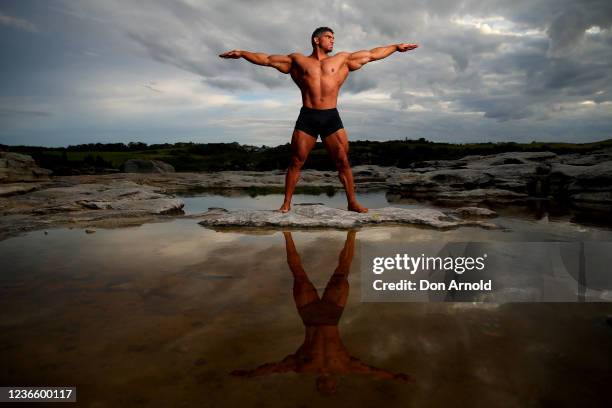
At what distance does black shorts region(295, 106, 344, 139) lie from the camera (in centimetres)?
544

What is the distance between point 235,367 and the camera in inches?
62.3

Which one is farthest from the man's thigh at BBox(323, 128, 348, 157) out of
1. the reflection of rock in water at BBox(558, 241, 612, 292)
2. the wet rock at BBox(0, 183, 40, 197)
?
the wet rock at BBox(0, 183, 40, 197)

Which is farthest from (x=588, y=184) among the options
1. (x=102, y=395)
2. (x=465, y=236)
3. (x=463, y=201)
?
(x=102, y=395)

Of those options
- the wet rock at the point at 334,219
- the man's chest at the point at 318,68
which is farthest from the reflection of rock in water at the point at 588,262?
the man's chest at the point at 318,68

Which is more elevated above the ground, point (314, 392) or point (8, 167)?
point (8, 167)

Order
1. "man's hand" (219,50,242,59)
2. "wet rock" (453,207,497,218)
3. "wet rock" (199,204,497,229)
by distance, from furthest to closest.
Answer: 1. "wet rock" (453,207,497,218)
2. "man's hand" (219,50,242,59)
3. "wet rock" (199,204,497,229)

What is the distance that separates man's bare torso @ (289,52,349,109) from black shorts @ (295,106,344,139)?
0.26ft

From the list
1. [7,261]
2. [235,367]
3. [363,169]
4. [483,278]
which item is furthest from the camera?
[363,169]

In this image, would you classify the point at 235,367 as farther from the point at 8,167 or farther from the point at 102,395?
the point at 8,167

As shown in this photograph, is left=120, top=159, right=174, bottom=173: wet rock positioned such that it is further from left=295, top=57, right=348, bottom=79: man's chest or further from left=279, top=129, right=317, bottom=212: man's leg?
left=295, top=57, right=348, bottom=79: man's chest

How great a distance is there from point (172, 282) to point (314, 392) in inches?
64.4

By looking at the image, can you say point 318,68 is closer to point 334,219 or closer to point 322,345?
point 334,219

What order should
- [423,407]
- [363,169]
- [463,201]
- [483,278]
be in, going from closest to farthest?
1. [423,407]
2. [483,278]
3. [463,201]
4. [363,169]

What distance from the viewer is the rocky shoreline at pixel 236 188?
17.8 ft
